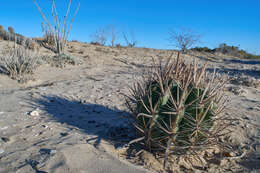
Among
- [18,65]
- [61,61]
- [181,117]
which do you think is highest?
[61,61]

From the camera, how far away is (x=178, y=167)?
2.07 metres

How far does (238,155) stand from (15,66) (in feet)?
19.5

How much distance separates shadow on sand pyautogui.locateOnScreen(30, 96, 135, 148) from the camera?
8.67ft

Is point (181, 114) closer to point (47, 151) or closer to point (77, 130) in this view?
point (47, 151)

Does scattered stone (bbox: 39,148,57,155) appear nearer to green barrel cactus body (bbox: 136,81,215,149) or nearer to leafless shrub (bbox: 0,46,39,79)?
green barrel cactus body (bbox: 136,81,215,149)

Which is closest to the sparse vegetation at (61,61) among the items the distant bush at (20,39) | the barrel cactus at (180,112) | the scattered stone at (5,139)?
the distant bush at (20,39)

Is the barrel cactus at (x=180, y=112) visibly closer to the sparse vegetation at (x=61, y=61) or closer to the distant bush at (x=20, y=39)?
the sparse vegetation at (x=61, y=61)

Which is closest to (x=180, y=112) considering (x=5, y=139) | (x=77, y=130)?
(x=77, y=130)

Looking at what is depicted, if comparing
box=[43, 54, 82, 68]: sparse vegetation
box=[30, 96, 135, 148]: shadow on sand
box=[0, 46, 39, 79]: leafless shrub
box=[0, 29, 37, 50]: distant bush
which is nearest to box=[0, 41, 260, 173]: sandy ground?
box=[30, 96, 135, 148]: shadow on sand

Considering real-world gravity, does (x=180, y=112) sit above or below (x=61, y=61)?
below

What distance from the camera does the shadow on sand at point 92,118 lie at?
264cm

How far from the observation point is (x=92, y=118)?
11.1 feet

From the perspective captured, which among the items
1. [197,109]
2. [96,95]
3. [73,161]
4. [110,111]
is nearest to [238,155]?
[197,109]

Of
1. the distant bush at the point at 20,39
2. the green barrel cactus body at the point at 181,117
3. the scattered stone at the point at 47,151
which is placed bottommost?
the scattered stone at the point at 47,151
